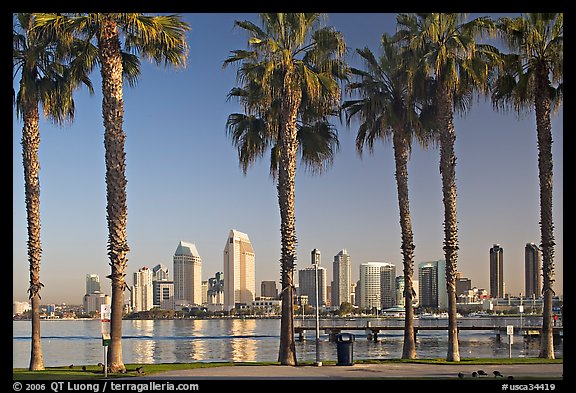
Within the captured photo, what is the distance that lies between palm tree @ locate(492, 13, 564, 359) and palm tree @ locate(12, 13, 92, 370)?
15.1 m

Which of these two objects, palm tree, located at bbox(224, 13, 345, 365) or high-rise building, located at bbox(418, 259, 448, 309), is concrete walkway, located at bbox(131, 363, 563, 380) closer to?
palm tree, located at bbox(224, 13, 345, 365)

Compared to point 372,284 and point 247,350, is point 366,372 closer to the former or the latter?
point 247,350

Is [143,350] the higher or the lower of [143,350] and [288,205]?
the lower

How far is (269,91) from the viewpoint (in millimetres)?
26734

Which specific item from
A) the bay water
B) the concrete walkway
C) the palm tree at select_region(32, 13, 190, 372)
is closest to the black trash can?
the concrete walkway

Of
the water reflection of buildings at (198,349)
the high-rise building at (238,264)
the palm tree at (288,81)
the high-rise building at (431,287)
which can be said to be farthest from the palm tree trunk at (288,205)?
the high-rise building at (238,264)

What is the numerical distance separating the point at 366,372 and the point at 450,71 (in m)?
10.9

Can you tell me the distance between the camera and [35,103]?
26500 mm

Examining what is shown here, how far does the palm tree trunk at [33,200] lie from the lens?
26.5m

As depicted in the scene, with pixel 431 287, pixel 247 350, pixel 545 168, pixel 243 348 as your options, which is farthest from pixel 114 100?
pixel 431 287

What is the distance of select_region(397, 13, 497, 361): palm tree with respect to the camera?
27500 millimetres

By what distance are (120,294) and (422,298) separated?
465 feet

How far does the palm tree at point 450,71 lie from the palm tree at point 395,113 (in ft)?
5.49
